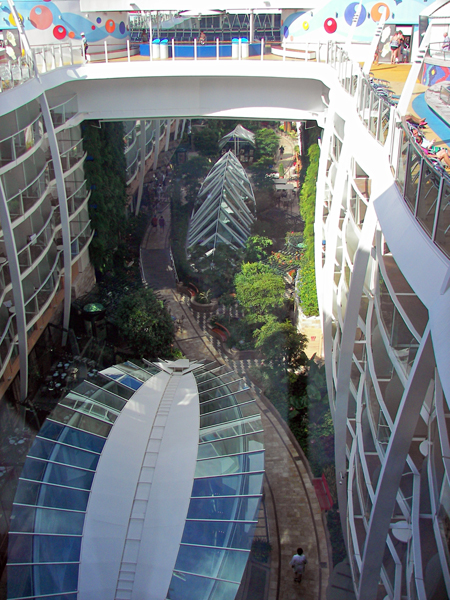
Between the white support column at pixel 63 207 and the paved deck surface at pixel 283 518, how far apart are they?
4.95 metres

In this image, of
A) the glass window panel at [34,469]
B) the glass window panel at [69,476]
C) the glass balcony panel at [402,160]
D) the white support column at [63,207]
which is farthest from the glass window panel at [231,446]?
the white support column at [63,207]

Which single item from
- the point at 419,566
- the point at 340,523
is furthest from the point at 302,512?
the point at 419,566

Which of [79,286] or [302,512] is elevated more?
[79,286]

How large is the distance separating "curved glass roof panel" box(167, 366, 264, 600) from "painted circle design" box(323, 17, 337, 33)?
56.7ft

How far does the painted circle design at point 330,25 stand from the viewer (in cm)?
2489

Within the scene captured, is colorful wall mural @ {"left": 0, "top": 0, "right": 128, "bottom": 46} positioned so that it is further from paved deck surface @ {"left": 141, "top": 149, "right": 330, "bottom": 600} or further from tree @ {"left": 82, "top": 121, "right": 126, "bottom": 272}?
paved deck surface @ {"left": 141, "top": 149, "right": 330, "bottom": 600}

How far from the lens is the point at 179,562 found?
39.1ft

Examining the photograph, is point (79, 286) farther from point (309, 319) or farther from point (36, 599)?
point (36, 599)

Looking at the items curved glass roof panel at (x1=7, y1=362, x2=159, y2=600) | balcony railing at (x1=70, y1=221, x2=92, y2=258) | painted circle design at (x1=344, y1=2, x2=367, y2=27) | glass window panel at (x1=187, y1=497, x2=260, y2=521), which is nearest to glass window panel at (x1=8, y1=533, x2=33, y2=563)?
curved glass roof panel at (x1=7, y1=362, x2=159, y2=600)

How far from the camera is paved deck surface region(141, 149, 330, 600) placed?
1488cm

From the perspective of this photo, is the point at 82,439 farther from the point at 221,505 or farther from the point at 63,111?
the point at 63,111

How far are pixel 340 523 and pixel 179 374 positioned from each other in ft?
21.0

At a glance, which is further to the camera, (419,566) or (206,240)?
(206,240)

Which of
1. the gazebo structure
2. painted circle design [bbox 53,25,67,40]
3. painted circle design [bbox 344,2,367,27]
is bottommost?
the gazebo structure
